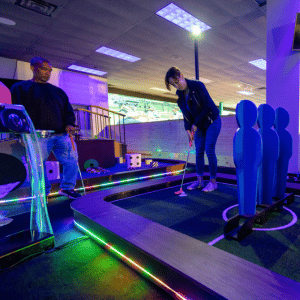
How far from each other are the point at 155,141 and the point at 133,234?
218 inches

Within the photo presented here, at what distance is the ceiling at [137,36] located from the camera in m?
3.95

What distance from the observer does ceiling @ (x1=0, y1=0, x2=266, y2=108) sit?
3.95 m

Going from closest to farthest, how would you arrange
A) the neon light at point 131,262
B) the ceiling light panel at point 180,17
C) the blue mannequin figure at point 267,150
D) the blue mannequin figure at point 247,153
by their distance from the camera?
the neon light at point 131,262, the blue mannequin figure at point 247,153, the blue mannequin figure at point 267,150, the ceiling light panel at point 180,17

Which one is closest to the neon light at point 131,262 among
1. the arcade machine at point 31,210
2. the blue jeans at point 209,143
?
the arcade machine at point 31,210

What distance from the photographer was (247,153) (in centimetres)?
119

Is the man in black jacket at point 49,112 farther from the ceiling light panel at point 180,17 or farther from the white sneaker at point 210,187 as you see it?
the ceiling light panel at point 180,17

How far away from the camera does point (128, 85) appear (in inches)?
384

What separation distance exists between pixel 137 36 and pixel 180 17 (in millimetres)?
1179

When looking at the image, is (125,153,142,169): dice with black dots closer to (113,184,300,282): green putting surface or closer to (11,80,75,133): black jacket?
(113,184,300,282): green putting surface

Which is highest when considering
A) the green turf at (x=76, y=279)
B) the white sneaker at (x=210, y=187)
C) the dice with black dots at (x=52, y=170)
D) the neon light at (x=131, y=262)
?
the dice with black dots at (x=52, y=170)

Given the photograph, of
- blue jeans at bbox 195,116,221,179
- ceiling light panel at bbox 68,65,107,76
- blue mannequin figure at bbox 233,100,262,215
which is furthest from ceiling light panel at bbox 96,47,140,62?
Answer: blue mannequin figure at bbox 233,100,262,215

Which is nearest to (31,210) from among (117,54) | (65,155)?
(65,155)

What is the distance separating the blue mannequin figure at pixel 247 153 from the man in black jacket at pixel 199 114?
36.0 inches

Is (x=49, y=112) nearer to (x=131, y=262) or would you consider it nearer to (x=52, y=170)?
(x=52, y=170)
